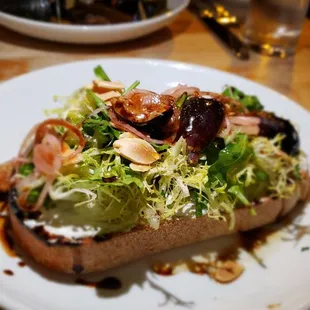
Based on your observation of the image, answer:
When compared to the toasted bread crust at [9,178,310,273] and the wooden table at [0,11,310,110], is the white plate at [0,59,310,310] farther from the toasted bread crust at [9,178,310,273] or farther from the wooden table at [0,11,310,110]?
the wooden table at [0,11,310,110]

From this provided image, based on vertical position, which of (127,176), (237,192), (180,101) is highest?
(180,101)

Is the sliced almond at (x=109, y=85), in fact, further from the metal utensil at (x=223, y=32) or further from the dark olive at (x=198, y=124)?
the metal utensil at (x=223, y=32)

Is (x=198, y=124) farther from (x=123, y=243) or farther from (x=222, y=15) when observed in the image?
(x=222, y=15)

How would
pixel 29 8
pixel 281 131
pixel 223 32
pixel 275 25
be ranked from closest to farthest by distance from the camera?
pixel 281 131 < pixel 29 8 < pixel 275 25 < pixel 223 32

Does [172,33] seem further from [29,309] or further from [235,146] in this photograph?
[29,309]

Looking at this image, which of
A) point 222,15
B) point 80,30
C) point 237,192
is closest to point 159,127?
point 237,192

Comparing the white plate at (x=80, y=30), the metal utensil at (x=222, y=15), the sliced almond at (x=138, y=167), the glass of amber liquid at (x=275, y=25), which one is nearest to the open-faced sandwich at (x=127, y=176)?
the sliced almond at (x=138, y=167)
